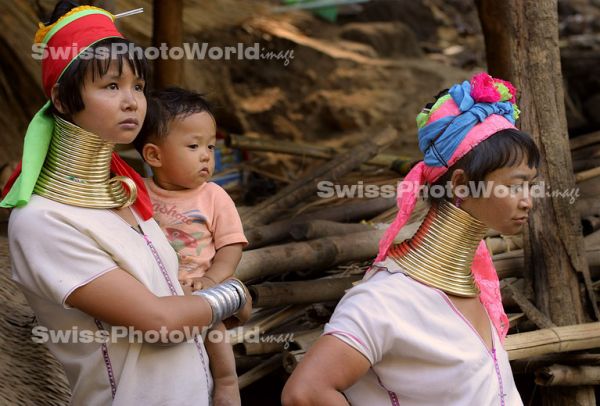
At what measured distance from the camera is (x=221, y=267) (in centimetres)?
296

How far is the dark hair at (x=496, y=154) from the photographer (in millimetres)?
2584

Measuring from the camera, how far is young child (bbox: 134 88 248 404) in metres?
2.98

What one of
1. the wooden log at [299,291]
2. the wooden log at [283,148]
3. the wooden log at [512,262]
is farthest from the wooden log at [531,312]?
the wooden log at [283,148]

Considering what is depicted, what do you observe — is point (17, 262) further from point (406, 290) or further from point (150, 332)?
point (406, 290)

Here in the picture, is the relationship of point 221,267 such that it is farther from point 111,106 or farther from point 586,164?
point 586,164

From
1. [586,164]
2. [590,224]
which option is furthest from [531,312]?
[586,164]

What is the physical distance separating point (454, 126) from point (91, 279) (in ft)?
3.59

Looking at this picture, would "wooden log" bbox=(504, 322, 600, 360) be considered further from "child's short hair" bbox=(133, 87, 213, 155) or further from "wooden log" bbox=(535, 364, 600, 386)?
"child's short hair" bbox=(133, 87, 213, 155)

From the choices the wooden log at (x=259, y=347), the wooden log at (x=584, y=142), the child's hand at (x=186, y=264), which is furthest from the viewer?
the wooden log at (x=584, y=142)

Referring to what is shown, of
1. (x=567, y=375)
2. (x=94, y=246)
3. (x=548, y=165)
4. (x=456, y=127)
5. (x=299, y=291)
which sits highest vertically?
(x=456, y=127)

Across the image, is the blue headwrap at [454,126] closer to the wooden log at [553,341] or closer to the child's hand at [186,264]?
the child's hand at [186,264]

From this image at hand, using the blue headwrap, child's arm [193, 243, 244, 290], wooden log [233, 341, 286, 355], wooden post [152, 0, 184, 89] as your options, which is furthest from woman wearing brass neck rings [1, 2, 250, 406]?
wooden post [152, 0, 184, 89]

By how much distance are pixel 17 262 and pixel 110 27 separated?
0.70m

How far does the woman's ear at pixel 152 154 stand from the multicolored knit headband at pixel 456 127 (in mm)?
820
